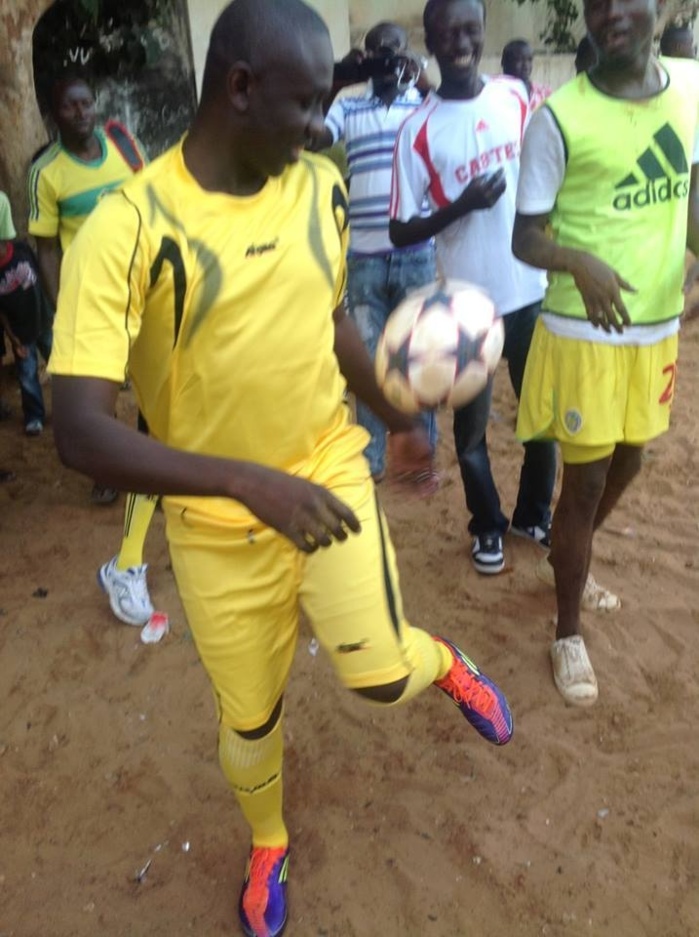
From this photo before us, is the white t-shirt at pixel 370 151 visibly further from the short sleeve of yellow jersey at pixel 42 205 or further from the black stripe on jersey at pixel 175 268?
the black stripe on jersey at pixel 175 268

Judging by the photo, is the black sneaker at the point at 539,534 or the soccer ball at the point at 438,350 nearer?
the soccer ball at the point at 438,350

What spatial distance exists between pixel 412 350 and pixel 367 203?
2.49 m

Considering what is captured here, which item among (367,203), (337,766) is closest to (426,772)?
(337,766)

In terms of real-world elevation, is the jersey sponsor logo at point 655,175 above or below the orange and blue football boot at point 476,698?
above

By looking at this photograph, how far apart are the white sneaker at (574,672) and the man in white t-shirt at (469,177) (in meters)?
1.02

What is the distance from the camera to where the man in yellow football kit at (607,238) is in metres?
2.58

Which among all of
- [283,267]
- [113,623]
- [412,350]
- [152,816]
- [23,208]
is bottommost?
[113,623]

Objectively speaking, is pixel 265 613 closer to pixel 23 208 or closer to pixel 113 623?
pixel 113 623

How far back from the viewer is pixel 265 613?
2.11 m

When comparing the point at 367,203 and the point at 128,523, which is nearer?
the point at 128,523

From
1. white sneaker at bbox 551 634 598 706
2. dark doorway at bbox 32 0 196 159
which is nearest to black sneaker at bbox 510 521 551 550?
white sneaker at bbox 551 634 598 706

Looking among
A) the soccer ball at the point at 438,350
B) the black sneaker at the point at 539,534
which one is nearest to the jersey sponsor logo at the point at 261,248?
the soccer ball at the point at 438,350

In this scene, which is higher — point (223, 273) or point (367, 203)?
point (223, 273)

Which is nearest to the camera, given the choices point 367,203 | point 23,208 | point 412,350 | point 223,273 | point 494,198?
point 223,273
